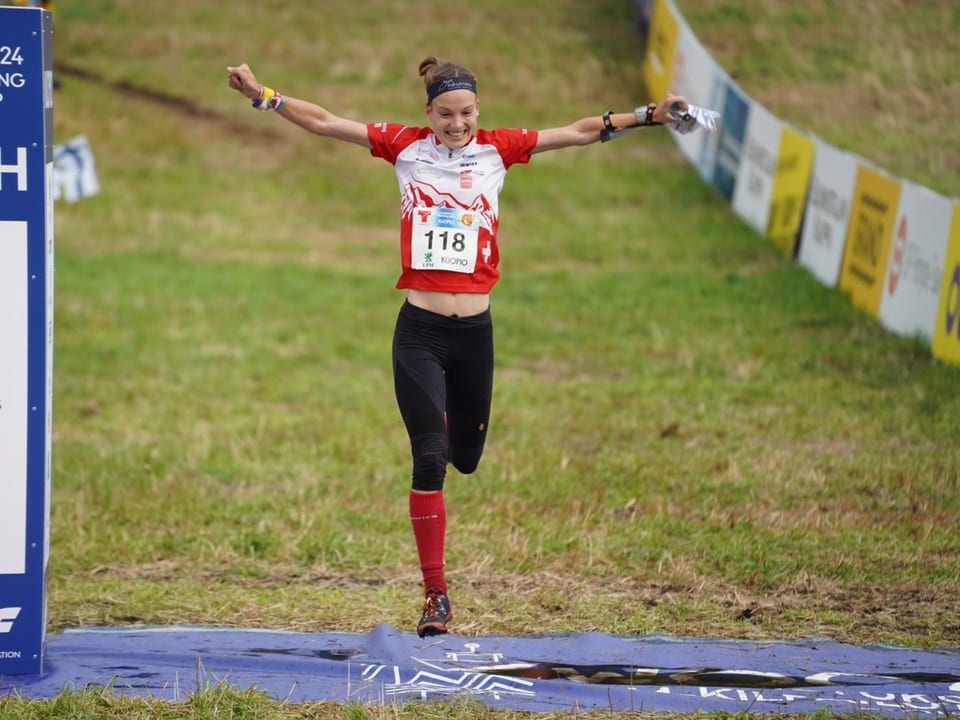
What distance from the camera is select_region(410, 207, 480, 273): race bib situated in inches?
258

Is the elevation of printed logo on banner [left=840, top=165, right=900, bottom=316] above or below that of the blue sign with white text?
above

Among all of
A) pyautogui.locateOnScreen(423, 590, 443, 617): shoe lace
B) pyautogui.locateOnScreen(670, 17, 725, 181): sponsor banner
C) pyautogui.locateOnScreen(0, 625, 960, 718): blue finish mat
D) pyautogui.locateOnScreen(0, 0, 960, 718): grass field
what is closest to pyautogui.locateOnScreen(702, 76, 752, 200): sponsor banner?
pyautogui.locateOnScreen(670, 17, 725, 181): sponsor banner

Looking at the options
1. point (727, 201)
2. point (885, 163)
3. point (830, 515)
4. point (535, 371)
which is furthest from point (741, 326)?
point (727, 201)

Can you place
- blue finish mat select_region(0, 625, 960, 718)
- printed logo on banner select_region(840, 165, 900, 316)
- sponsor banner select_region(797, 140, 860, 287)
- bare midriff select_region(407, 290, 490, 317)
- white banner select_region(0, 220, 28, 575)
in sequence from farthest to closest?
1. sponsor banner select_region(797, 140, 860, 287)
2. printed logo on banner select_region(840, 165, 900, 316)
3. bare midriff select_region(407, 290, 490, 317)
4. white banner select_region(0, 220, 28, 575)
5. blue finish mat select_region(0, 625, 960, 718)

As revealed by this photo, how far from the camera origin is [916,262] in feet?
44.3

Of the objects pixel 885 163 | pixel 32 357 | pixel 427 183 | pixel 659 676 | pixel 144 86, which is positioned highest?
pixel 144 86

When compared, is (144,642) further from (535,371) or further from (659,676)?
(535,371)

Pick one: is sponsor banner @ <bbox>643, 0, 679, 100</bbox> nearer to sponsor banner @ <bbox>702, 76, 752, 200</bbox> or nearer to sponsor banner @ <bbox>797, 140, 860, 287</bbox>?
sponsor banner @ <bbox>702, 76, 752, 200</bbox>

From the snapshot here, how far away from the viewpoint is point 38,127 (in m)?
6.09

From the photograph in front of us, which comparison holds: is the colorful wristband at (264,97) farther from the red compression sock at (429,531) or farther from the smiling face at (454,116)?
the red compression sock at (429,531)

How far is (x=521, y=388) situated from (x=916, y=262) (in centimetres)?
424

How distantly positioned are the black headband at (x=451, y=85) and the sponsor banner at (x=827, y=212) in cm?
1067

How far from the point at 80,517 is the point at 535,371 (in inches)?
245

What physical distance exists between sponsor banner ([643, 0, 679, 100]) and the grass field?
71cm
